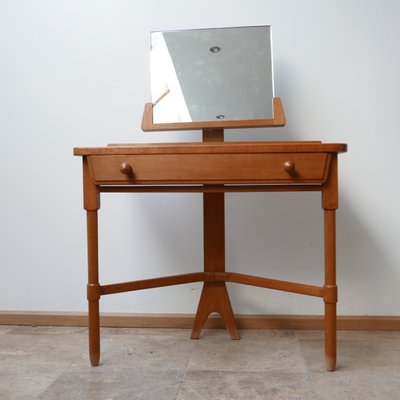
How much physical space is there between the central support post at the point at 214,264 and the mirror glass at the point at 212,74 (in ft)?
1.01

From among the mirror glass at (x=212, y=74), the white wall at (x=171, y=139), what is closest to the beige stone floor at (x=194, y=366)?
the white wall at (x=171, y=139)

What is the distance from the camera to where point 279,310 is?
2100mm

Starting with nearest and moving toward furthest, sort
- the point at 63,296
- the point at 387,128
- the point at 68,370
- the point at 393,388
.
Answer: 1. the point at 393,388
2. the point at 68,370
3. the point at 387,128
4. the point at 63,296

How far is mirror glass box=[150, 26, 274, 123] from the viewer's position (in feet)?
6.23

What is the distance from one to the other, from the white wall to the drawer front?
0.49 metres

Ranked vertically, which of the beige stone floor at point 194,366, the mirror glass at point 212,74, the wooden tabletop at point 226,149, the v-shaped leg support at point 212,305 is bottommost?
the beige stone floor at point 194,366

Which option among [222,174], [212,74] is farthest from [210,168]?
[212,74]

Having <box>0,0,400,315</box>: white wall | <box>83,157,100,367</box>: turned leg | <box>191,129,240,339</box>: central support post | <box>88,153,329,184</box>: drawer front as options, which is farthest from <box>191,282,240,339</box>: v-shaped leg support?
<box>88,153,329,184</box>: drawer front

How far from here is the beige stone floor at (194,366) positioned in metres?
1.50

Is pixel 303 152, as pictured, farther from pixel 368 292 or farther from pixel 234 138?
pixel 368 292

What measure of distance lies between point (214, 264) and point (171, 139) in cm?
51

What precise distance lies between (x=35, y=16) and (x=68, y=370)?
4.42ft

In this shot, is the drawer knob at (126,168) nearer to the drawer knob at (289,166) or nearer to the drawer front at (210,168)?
the drawer front at (210,168)

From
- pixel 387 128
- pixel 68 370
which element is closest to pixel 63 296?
pixel 68 370
